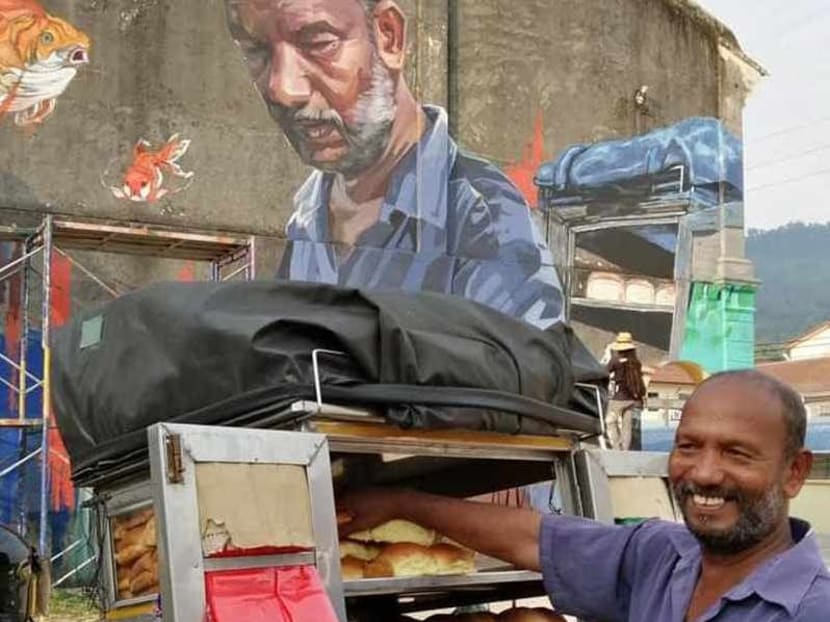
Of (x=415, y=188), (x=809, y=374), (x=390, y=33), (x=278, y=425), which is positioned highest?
(x=390, y=33)

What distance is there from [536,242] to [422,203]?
2.08m

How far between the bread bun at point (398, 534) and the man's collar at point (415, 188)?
40.5ft

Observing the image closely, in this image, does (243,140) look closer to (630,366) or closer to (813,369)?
(630,366)

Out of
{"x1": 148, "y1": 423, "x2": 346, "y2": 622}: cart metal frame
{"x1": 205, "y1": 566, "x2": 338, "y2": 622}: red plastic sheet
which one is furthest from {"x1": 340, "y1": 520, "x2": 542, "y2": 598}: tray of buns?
{"x1": 148, "y1": 423, "x2": 346, "y2": 622}: cart metal frame

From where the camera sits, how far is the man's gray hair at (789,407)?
2.45m

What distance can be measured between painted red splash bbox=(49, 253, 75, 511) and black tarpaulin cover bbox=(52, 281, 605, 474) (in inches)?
391

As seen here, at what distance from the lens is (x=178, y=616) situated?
2.70m

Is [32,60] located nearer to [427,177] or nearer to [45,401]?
[45,401]

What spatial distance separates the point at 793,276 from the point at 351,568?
140815 millimetres

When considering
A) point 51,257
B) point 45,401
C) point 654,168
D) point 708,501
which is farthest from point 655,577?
point 654,168

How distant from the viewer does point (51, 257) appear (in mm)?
13297

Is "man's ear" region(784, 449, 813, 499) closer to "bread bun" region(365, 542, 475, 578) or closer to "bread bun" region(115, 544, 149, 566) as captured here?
"bread bun" region(365, 542, 475, 578)

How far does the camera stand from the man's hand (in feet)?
11.3

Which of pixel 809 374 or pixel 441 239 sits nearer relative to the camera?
pixel 441 239
